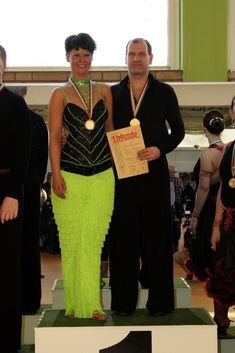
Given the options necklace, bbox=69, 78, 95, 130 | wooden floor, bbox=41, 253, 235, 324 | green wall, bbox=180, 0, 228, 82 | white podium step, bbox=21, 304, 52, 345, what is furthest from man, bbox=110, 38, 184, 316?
green wall, bbox=180, 0, 228, 82

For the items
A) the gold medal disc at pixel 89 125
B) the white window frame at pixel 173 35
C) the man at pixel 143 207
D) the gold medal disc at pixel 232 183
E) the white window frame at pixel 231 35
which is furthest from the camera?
the white window frame at pixel 173 35

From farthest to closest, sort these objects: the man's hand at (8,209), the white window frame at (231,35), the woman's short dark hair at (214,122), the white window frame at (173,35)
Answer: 1. the white window frame at (173,35)
2. the white window frame at (231,35)
3. the woman's short dark hair at (214,122)
4. the man's hand at (8,209)

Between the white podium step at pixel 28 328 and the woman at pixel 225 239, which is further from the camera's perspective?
the white podium step at pixel 28 328

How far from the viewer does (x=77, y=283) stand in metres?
3.70

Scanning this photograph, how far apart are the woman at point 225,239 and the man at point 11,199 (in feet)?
4.07

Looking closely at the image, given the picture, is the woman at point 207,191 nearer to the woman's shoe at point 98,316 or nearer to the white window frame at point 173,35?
the woman's shoe at point 98,316

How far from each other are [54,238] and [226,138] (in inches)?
117

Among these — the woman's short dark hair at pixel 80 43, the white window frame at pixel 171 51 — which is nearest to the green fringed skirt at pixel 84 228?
the woman's short dark hair at pixel 80 43

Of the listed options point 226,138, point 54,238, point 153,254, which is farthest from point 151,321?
point 54,238

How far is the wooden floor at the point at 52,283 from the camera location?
6.28m

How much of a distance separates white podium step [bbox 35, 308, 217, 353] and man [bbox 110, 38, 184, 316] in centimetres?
33

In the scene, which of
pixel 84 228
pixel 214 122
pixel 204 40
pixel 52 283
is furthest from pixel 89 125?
pixel 204 40

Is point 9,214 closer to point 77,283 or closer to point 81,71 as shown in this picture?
Result: point 77,283

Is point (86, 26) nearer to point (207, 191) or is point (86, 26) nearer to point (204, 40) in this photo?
point (204, 40)
